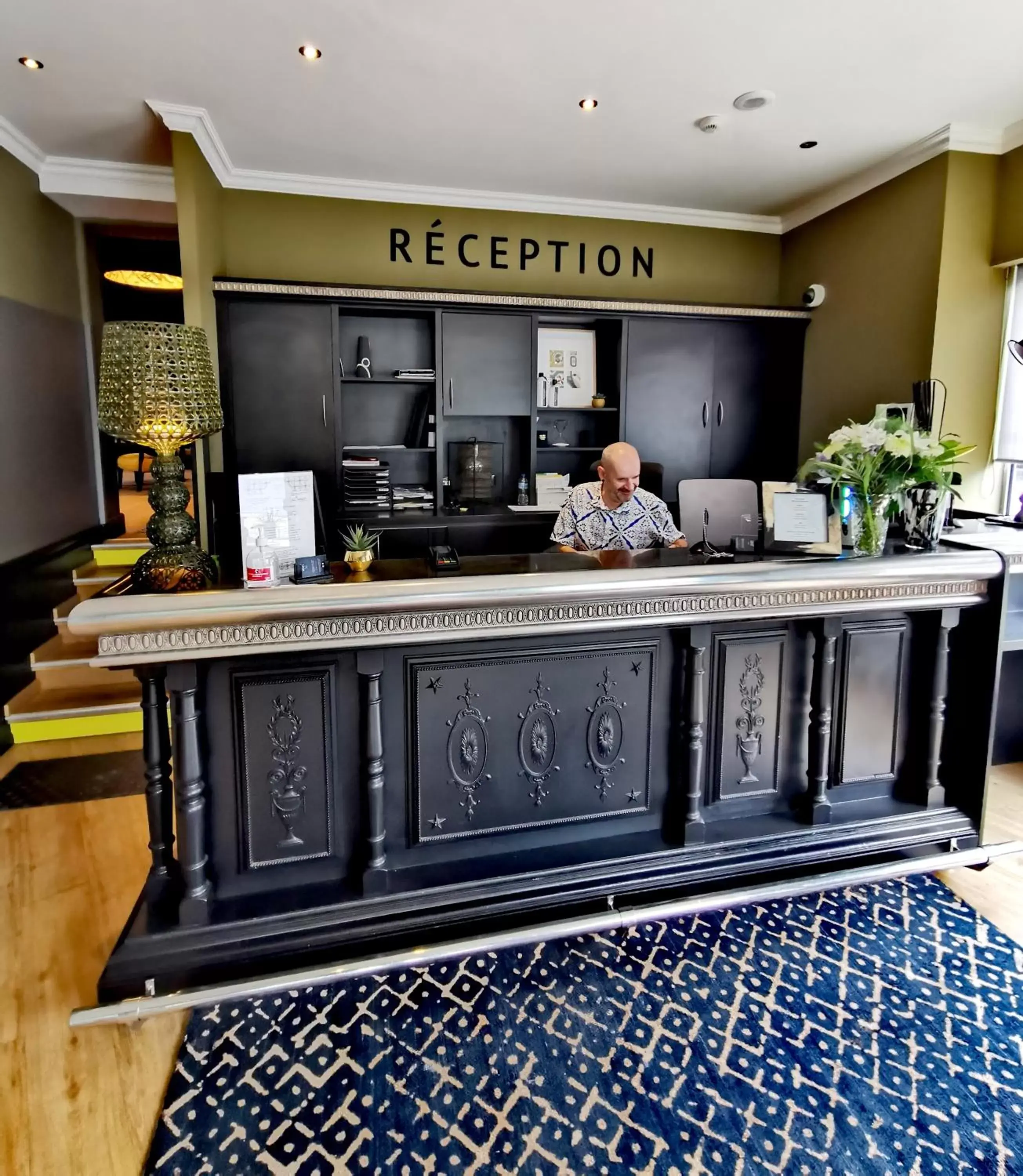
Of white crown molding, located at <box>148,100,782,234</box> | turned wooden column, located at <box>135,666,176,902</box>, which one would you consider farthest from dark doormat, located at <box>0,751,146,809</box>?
white crown molding, located at <box>148,100,782,234</box>

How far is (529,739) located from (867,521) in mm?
1305

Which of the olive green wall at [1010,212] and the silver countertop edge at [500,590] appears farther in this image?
the olive green wall at [1010,212]

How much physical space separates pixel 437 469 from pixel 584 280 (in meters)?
1.79

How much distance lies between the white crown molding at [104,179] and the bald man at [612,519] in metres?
3.11

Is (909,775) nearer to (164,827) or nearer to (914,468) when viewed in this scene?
(914,468)

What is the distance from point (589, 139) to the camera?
393 centimetres

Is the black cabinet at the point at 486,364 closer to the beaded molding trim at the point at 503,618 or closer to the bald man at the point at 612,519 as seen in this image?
the bald man at the point at 612,519

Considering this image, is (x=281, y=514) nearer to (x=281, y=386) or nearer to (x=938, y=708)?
(x=938, y=708)

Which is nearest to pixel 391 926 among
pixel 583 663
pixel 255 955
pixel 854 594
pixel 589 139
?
pixel 255 955

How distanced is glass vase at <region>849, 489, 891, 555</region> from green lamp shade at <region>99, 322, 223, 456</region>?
2011mm

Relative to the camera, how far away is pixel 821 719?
8.17 ft

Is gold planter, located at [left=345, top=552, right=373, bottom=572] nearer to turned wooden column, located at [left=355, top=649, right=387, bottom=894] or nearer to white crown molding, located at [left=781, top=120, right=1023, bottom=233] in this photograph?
turned wooden column, located at [left=355, top=649, right=387, bottom=894]

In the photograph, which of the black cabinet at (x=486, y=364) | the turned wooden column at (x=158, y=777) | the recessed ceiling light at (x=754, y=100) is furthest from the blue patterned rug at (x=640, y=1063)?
the recessed ceiling light at (x=754, y=100)

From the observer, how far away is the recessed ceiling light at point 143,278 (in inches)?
239
